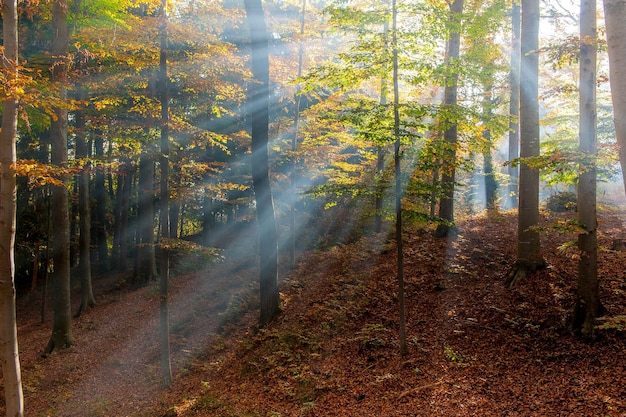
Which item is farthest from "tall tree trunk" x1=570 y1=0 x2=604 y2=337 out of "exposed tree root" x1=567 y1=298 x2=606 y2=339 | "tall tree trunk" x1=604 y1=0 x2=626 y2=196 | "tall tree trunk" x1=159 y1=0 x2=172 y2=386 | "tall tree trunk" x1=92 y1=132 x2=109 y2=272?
"tall tree trunk" x1=92 y1=132 x2=109 y2=272

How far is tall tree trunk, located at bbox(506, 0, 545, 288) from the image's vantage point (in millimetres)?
9023

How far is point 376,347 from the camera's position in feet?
28.2

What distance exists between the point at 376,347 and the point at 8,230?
7.09 metres

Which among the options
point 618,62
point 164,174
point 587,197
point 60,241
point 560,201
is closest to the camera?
point 618,62

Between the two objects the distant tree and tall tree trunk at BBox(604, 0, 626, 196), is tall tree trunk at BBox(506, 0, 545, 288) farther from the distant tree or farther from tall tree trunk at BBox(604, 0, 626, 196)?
the distant tree

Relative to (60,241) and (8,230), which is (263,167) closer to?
(8,230)

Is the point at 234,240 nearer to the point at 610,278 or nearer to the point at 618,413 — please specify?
the point at 610,278

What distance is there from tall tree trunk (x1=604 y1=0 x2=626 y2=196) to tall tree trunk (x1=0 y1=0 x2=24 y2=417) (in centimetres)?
739

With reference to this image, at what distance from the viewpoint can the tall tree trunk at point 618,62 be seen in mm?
3078

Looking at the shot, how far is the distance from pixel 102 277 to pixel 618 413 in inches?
1051

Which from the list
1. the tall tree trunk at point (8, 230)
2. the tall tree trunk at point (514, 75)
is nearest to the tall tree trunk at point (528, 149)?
the tall tree trunk at point (514, 75)

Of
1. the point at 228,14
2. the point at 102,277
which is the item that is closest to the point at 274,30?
the point at 228,14

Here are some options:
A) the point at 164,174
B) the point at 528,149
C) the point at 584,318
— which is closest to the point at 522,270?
the point at 584,318

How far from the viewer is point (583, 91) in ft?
22.3
